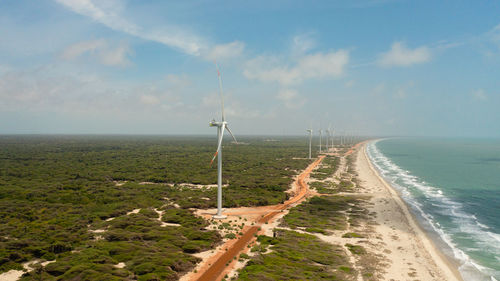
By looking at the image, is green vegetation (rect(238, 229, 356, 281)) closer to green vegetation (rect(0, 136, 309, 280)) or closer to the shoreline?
the shoreline

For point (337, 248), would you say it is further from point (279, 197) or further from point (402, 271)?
point (279, 197)

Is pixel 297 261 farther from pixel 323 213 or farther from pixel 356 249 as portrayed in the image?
pixel 323 213

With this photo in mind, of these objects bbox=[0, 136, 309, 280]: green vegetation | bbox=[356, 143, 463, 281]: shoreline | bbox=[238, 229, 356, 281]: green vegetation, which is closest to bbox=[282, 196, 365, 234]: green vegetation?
bbox=[356, 143, 463, 281]: shoreline

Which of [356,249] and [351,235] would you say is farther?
[351,235]

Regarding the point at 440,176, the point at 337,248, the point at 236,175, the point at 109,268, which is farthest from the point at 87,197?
the point at 440,176

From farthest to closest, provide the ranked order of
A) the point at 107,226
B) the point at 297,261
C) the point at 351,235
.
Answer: the point at 107,226 < the point at 351,235 < the point at 297,261

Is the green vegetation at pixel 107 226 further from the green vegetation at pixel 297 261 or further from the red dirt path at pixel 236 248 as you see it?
the green vegetation at pixel 297 261

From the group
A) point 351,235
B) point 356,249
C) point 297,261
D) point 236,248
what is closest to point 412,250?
point 351,235
